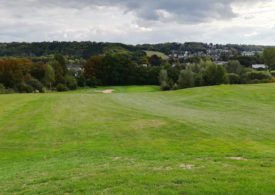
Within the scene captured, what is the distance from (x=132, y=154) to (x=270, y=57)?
10698cm

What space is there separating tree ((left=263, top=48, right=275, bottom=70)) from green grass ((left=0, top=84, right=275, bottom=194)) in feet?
290

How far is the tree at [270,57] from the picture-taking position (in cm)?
10972

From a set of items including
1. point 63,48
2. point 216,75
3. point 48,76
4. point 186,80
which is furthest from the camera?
point 63,48

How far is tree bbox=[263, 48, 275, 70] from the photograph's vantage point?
10972 centimetres

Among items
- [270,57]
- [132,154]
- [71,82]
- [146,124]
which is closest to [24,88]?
[71,82]

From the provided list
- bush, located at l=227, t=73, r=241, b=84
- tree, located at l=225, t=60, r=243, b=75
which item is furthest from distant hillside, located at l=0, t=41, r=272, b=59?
bush, located at l=227, t=73, r=241, b=84

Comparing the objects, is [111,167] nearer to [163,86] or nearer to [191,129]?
[191,129]

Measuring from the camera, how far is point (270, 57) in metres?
112

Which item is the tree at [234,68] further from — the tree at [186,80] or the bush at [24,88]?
the bush at [24,88]

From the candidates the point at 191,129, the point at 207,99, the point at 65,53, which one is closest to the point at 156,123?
the point at 191,129

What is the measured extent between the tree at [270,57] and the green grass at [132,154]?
88.5 meters

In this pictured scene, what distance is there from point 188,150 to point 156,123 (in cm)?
712

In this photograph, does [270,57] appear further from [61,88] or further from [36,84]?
[36,84]

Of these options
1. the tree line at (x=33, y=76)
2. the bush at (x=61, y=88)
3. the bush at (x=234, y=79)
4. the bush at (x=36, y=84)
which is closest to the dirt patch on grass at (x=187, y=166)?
the tree line at (x=33, y=76)
